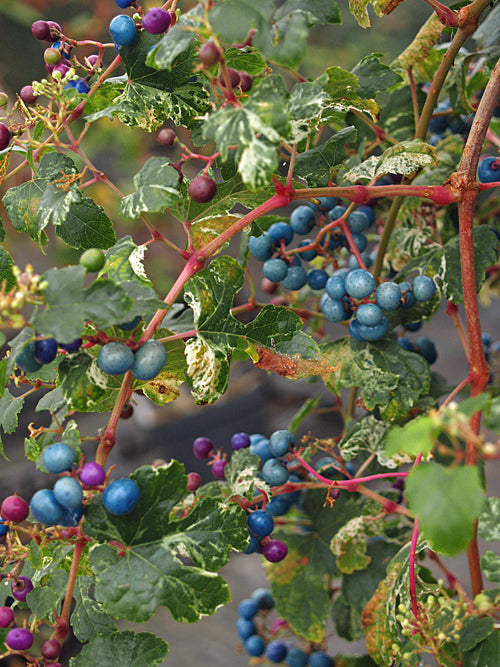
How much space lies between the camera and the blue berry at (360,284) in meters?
0.59

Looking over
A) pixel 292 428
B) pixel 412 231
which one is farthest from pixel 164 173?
pixel 292 428

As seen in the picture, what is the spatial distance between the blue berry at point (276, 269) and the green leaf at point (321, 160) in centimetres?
13

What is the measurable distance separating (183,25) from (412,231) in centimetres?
44

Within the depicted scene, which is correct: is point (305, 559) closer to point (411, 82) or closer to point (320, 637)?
point (320, 637)

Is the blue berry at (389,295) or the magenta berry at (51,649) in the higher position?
the blue berry at (389,295)

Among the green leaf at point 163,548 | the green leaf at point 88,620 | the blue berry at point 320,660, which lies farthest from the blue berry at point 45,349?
the blue berry at point 320,660

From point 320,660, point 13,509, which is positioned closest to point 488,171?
point 13,509

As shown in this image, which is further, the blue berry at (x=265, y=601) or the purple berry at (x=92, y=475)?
the blue berry at (x=265, y=601)

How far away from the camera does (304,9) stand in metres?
0.41

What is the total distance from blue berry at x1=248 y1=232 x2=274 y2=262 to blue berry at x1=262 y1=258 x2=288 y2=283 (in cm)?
1

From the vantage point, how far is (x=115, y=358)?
40 centimetres

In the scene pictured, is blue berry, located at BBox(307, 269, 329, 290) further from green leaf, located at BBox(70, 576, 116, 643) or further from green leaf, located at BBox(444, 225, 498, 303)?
green leaf, located at BBox(70, 576, 116, 643)

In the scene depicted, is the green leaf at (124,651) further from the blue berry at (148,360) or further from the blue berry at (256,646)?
the blue berry at (256,646)

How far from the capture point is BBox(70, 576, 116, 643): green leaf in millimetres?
502
